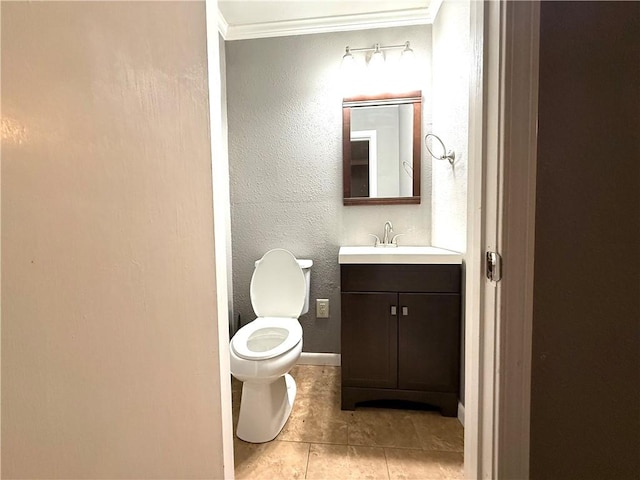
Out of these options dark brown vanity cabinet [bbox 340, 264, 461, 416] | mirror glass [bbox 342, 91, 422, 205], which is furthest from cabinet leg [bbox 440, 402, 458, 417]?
mirror glass [bbox 342, 91, 422, 205]

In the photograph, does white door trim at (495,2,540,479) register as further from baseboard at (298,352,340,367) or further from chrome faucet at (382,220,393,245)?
baseboard at (298,352,340,367)

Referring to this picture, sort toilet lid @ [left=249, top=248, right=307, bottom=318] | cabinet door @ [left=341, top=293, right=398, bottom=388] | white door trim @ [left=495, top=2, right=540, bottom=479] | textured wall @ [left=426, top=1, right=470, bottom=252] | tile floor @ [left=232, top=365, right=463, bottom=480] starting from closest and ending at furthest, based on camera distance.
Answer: white door trim @ [left=495, top=2, right=540, bottom=479]
tile floor @ [left=232, top=365, right=463, bottom=480]
textured wall @ [left=426, top=1, right=470, bottom=252]
cabinet door @ [left=341, top=293, right=398, bottom=388]
toilet lid @ [left=249, top=248, right=307, bottom=318]

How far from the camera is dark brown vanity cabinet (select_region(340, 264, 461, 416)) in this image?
1.45 metres

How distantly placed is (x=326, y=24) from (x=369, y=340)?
78.5 inches

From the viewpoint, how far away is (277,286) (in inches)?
68.9

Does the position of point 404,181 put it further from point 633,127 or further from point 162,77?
point 162,77

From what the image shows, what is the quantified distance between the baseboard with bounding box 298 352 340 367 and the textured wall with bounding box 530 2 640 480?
61.9 inches

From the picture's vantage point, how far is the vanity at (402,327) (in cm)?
144

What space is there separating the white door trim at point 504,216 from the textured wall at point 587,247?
4 cm

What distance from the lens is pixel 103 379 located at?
0.53 m

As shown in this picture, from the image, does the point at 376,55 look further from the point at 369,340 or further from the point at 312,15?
the point at 369,340

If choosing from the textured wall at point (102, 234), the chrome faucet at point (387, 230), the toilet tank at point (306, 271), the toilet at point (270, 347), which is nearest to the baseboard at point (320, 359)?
the toilet at point (270, 347)

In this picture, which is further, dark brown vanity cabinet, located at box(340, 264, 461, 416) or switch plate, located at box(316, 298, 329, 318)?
switch plate, located at box(316, 298, 329, 318)

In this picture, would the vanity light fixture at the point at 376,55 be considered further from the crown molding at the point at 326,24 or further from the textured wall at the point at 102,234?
the textured wall at the point at 102,234
